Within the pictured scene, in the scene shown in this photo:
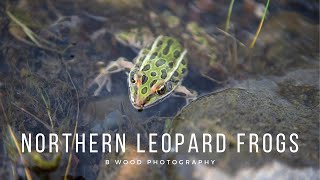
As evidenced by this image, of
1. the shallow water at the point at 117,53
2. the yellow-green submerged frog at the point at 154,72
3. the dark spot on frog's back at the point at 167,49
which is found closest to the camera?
the shallow water at the point at 117,53

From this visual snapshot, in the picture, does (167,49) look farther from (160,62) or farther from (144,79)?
(144,79)

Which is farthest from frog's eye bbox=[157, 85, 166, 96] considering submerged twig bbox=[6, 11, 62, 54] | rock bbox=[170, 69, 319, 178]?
submerged twig bbox=[6, 11, 62, 54]

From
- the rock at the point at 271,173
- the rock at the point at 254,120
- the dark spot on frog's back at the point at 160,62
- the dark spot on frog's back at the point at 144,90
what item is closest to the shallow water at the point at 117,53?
the rock at the point at 254,120

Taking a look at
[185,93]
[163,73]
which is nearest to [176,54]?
[163,73]

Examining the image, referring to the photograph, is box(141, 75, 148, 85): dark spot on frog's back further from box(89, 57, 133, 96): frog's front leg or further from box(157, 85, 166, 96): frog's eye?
box(89, 57, 133, 96): frog's front leg

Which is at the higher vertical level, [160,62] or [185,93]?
[160,62]

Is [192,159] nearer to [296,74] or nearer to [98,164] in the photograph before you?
[98,164]

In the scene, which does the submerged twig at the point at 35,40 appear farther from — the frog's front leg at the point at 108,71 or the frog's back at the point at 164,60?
the frog's back at the point at 164,60
